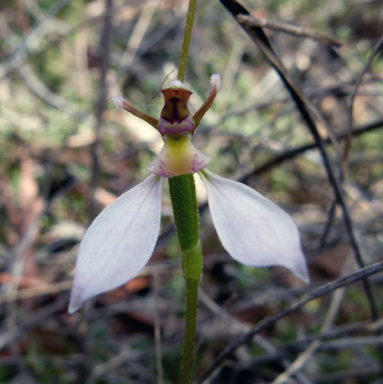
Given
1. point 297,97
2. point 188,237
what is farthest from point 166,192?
point 188,237

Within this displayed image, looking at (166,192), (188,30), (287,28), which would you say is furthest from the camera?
(166,192)

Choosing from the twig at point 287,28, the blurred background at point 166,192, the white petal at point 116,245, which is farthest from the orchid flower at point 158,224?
the blurred background at point 166,192

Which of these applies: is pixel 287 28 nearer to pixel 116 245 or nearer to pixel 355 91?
pixel 355 91

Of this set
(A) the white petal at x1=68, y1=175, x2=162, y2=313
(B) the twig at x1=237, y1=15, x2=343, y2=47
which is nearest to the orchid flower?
(A) the white petal at x1=68, y1=175, x2=162, y2=313

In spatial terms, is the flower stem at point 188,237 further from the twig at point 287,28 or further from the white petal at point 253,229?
the twig at point 287,28

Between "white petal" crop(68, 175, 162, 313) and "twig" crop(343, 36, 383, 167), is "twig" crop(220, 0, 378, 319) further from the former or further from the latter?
"white petal" crop(68, 175, 162, 313)

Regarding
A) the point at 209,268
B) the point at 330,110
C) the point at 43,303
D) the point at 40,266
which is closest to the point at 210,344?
the point at 209,268
